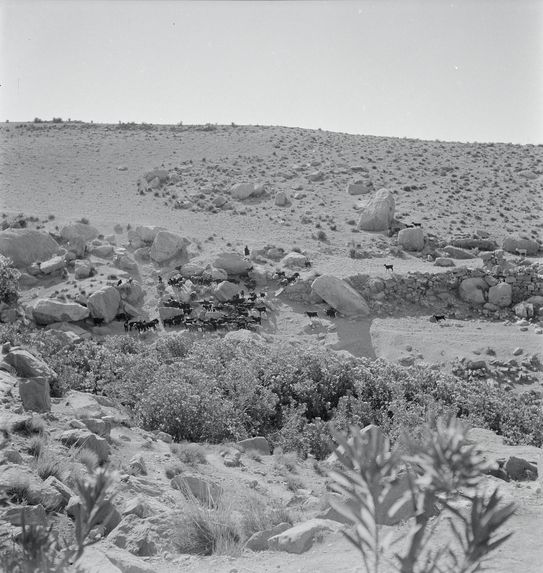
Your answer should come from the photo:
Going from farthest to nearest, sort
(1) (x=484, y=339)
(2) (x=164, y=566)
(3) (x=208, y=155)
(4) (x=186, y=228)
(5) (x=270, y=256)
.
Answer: (3) (x=208, y=155)
(4) (x=186, y=228)
(5) (x=270, y=256)
(1) (x=484, y=339)
(2) (x=164, y=566)

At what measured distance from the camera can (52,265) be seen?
18422 millimetres

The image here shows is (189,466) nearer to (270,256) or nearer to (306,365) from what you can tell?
(306,365)

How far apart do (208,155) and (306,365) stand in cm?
2744

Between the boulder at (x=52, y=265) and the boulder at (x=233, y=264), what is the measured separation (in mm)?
4834

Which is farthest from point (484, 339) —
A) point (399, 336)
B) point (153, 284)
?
point (153, 284)

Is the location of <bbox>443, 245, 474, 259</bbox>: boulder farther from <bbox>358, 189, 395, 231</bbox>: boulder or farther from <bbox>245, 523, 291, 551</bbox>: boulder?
<bbox>245, 523, 291, 551</bbox>: boulder

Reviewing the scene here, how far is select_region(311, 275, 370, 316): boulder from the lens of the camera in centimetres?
1756

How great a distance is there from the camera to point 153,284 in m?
18.7

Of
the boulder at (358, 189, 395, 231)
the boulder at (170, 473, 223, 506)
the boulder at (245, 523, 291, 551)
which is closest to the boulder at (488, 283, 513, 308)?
the boulder at (358, 189, 395, 231)

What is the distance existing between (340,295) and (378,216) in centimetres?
726

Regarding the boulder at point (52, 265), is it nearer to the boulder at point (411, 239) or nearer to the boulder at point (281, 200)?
the boulder at point (281, 200)

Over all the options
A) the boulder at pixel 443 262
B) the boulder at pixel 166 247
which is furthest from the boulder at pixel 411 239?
the boulder at pixel 166 247

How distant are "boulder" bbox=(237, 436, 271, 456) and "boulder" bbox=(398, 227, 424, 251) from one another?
1472 cm

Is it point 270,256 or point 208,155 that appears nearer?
point 270,256
